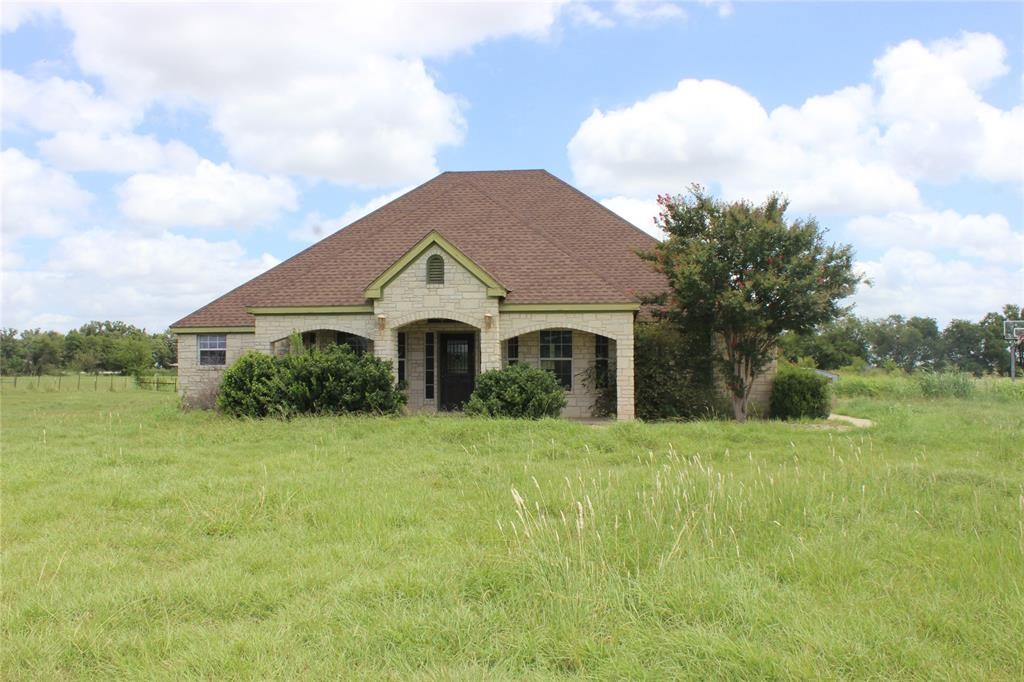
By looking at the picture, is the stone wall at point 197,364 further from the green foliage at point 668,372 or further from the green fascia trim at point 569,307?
the green foliage at point 668,372

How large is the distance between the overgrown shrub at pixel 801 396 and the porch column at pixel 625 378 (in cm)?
488

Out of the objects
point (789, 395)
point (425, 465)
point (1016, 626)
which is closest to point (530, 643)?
point (1016, 626)

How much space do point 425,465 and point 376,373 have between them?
6.83 metres

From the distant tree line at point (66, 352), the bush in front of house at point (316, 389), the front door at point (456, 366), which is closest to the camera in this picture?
the bush in front of house at point (316, 389)

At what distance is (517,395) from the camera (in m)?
16.1

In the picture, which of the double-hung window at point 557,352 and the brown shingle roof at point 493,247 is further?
the double-hung window at point 557,352

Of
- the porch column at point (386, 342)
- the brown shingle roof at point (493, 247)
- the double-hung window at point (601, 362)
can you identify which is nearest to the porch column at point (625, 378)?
the brown shingle roof at point (493, 247)

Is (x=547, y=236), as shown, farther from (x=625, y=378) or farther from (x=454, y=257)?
(x=625, y=378)

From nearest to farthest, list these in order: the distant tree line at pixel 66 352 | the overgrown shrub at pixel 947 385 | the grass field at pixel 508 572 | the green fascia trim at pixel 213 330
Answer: the grass field at pixel 508 572, the green fascia trim at pixel 213 330, the overgrown shrub at pixel 947 385, the distant tree line at pixel 66 352

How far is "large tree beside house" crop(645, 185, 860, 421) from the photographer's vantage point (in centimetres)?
1684

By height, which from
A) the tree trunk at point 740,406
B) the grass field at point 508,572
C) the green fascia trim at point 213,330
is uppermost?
the green fascia trim at point 213,330

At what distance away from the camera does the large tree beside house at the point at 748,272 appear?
16.8 meters

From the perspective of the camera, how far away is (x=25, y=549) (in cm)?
669

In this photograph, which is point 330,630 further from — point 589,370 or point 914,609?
point 589,370
